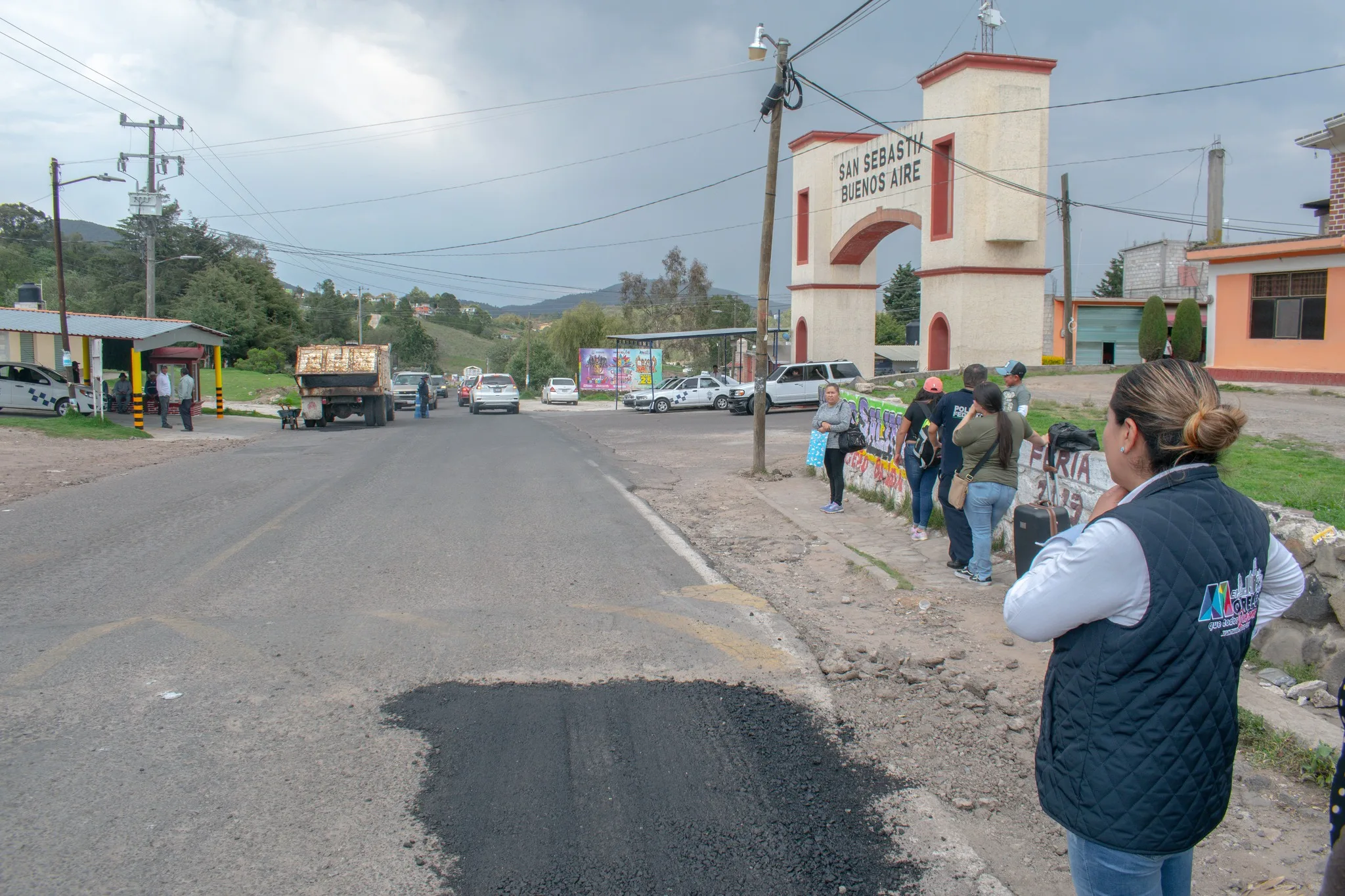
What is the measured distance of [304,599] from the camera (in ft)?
23.2

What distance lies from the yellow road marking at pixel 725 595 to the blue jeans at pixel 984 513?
6.28 feet

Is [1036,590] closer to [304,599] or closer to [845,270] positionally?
[304,599]

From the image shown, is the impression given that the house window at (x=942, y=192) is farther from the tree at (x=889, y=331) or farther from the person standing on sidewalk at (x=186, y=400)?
the tree at (x=889, y=331)

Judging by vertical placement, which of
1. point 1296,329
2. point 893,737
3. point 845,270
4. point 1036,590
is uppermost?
point 845,270

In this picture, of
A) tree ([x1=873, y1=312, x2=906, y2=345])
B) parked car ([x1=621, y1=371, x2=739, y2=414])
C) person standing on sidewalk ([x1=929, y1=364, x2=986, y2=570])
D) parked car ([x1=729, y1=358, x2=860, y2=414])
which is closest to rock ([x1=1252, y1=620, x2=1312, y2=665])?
person standing on sidewalk ([x1=929, y1=364, x2=986, y2=570])

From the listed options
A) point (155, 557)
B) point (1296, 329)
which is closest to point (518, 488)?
point (155, 557)

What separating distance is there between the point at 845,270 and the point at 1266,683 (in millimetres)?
32329

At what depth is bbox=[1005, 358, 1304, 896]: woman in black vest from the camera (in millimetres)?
2076

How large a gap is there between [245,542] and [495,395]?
31.5 m

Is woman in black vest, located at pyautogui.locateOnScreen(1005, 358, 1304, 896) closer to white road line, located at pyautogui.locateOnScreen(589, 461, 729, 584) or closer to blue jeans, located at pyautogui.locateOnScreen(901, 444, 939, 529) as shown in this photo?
white road line, located at pyautogui.locateOnScreen(589, 461, 729, 584)

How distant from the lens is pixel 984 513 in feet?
25.1

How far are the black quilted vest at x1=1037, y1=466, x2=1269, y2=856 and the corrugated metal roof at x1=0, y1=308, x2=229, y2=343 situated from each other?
3110 centimetres

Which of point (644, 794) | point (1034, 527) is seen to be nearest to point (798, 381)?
point (644, 794)

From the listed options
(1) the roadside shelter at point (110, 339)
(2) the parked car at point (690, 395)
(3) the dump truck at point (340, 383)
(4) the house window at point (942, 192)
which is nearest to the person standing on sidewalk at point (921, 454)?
(4) the house window at point (942, 192)
